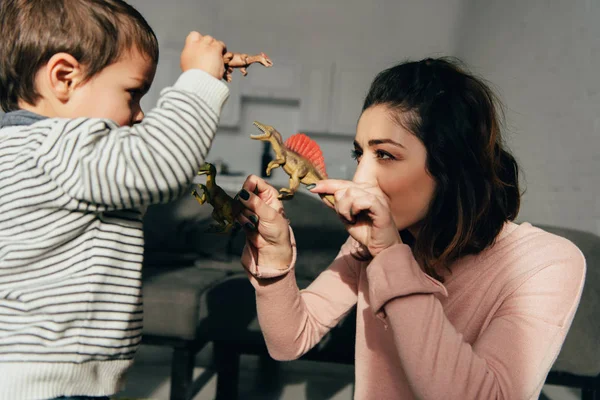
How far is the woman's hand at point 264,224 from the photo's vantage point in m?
0.73

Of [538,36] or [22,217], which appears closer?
[22,217]

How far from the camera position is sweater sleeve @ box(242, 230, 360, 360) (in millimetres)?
845

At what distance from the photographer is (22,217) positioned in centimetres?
62

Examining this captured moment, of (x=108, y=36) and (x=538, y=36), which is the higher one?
(x=538, y=36)

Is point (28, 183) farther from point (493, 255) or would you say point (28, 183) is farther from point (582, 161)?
point (582, 161)

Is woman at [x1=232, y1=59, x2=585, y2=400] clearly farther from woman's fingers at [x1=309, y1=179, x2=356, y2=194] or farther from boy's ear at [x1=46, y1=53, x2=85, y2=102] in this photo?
boy's ear at [x1=46, y1=53, x2=85, y2=102]

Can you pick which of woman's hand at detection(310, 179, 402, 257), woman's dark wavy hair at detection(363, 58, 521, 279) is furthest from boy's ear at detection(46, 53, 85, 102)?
woman's dark wavy hair at detection(363, 58, 521, 279)

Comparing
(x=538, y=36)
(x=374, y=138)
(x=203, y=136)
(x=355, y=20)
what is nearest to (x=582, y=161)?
(x=538, y=36)

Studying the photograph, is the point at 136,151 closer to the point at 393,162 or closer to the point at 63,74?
the point at 63,74

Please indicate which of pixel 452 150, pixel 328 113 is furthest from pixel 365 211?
pixel 328 113

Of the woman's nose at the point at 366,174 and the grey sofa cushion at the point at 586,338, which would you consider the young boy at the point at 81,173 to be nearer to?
the woman's nose at the point at 366,174

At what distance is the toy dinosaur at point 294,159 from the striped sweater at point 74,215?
0.08 m

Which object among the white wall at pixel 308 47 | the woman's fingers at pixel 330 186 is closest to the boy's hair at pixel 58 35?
the woman's fingers at pixel 330 186

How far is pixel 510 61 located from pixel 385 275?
2.37m
